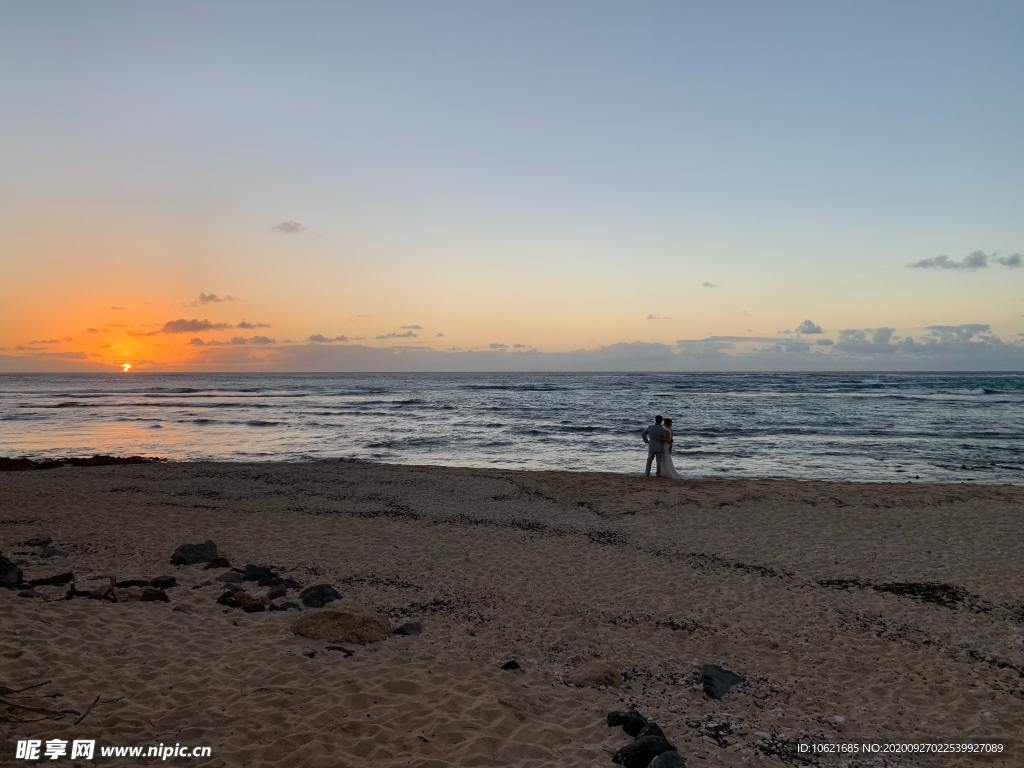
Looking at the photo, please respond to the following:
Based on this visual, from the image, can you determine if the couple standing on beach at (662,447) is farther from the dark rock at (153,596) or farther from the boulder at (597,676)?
the dark rock at (153,596)

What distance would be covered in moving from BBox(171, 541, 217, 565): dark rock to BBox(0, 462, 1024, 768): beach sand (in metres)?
0.21

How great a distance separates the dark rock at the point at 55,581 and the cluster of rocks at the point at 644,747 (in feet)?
23.9

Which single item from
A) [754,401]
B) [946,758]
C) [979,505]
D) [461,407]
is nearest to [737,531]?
[979,505]

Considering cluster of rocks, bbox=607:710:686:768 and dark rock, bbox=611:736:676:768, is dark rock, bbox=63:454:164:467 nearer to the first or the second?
cluster of rocks, bbox=607:710:686:768

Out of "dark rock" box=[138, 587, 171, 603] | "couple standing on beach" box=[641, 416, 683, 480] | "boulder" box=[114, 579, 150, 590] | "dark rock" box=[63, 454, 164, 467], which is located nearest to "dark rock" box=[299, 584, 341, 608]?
"dark rock" box=[138, 587, 171, 603]

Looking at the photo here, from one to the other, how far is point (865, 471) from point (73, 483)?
24435 millimetres

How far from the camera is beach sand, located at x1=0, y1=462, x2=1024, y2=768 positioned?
5422 millimetres

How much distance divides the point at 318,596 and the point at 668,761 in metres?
5.15

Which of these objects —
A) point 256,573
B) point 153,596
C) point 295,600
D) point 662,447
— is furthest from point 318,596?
point 662,447

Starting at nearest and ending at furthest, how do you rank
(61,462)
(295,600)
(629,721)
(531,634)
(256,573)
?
(629,721), (531,634), (295,600), (256,573), (61,462)

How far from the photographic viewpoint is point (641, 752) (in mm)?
5152

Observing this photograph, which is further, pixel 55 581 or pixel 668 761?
pixel 55 581

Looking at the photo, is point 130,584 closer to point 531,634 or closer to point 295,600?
point 295,600

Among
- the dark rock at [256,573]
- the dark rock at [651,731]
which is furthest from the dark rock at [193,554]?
the dark rock at [651,731]
